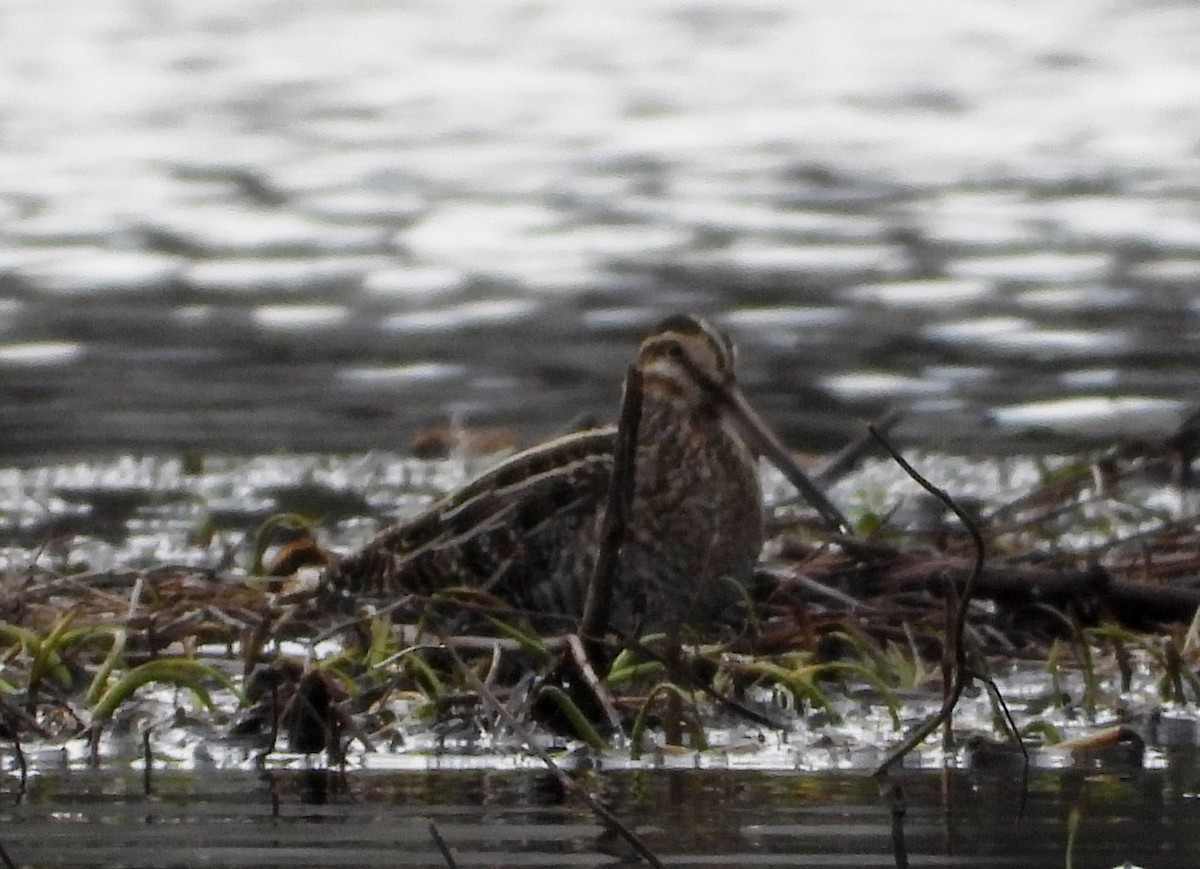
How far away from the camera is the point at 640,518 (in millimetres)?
7590

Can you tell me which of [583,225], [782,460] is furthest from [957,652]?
[583,225]

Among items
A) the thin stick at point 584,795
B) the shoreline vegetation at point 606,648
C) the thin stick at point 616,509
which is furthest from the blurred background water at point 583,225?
the thin stick at point 584,795

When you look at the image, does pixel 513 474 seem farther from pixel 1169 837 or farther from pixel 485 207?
pixel 485 207

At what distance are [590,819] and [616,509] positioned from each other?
647 millimetres

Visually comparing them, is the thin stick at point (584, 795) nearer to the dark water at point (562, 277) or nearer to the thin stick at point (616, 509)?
the dark water at point (562, 277)

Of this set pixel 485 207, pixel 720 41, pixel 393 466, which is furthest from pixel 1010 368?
pixel 720 41

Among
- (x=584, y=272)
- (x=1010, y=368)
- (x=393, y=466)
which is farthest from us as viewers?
(x=584, y=272)

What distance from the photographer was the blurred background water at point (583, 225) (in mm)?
12703

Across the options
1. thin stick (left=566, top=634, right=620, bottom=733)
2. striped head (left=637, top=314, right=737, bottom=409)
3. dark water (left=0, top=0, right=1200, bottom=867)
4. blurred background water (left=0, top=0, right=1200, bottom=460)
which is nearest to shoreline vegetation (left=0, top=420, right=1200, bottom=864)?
thin stick (left=566, top=634, right=620, bottom=733)

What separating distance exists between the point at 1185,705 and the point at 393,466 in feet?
17.5

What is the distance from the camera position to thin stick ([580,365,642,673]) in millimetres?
5484

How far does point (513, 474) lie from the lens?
770 centimetres

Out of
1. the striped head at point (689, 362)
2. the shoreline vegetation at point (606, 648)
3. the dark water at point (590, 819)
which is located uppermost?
the striped head at point (689, 362)

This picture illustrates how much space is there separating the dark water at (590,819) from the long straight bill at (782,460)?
1700 millimetres
